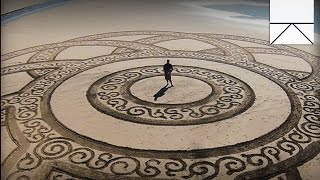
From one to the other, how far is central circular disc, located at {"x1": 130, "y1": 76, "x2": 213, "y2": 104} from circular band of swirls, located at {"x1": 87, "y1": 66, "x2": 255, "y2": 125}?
0.27 feet

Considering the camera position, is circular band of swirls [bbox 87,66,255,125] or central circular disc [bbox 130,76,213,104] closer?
circular band of swirls [bbox 87,66,255,125]

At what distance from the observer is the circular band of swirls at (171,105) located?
3705 mm

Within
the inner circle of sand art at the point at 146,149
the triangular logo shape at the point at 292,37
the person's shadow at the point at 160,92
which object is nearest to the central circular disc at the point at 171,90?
the person's shadow at the point at 160,92

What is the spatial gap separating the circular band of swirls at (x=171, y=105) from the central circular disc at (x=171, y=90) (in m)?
0.08

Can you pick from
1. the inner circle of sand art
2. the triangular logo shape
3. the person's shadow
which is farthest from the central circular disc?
the triangular logo shape

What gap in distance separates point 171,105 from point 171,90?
48 cm

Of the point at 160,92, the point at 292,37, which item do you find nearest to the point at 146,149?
the point at 160,92

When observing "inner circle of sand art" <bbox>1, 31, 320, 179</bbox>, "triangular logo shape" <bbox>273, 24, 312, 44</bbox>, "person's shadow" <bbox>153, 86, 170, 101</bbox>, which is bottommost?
"inner circle of sand art" <bbox>1, 31, 320, 179</bbox>

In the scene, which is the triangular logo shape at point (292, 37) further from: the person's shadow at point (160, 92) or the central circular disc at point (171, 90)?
the person's shadow at point (160, 92)

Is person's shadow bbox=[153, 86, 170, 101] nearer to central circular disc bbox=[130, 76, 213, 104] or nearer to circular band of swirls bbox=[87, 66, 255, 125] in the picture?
central circular disc bbox=[130, 76, 213, 104]

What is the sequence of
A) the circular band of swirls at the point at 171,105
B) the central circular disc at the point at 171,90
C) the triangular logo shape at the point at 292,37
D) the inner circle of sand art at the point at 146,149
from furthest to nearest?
the triangular logo shape at the point at 292,37, the central circular disc at the point at 171,90, the circular band of swirls at the point at 171,105, the inner circle of sand art at the point at 146,149

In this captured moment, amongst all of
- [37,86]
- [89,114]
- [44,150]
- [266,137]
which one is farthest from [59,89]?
[266,137]

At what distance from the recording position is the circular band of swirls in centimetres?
371

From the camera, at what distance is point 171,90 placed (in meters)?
4.44
